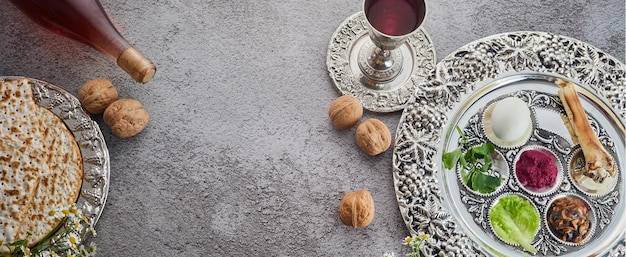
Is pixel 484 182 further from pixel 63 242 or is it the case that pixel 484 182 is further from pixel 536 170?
pixel 63 242

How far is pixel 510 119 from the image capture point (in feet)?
3.17

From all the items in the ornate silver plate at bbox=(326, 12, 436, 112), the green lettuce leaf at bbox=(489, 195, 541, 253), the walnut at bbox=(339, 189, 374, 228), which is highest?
the ornate silver plate at bbox=(326, 12, 436, 112)

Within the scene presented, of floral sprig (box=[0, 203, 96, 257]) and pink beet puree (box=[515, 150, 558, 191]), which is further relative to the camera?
pink beet puree (box=[515, 150, 558, 191])

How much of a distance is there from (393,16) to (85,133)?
1.62 ft

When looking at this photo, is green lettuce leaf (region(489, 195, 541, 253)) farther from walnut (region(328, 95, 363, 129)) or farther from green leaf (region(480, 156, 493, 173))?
walnut (region(328, 95, 363, 129))

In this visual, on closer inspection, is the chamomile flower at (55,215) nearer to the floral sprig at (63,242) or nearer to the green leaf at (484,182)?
the floral sprig at (63,242)

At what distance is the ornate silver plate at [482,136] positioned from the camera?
37.4 inches

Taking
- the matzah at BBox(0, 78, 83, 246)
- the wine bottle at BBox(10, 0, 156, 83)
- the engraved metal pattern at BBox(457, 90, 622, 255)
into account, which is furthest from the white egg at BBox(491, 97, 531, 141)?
the matzah at BBox(0, 78, 83, 246)

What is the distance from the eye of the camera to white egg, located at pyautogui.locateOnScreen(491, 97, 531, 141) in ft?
3.17

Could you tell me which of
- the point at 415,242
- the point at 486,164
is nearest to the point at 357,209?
the point at 415,242

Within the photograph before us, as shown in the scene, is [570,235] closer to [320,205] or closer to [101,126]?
[320,205]

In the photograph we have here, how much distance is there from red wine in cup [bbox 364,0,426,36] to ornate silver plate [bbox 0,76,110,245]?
1.46ft

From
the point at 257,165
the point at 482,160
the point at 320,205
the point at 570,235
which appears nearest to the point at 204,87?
the point at 257,165

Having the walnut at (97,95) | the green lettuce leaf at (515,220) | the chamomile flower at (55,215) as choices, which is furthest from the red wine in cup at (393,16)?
the chamomile flower at (55,215)
